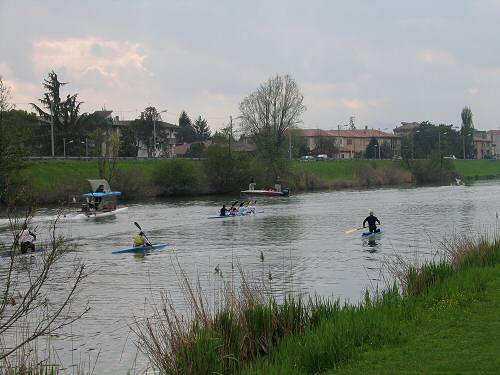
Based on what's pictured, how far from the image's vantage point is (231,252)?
1336 inches

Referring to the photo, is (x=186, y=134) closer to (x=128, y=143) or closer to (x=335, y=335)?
(x=128, y=143)

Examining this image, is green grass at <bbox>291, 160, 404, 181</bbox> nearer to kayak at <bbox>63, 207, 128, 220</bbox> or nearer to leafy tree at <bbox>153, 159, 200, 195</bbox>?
leafy tree at <bbox>153, 159, 200, 195</bbox>

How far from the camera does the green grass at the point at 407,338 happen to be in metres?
10.3

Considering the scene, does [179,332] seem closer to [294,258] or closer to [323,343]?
[323,343]

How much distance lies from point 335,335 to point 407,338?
1464 mm

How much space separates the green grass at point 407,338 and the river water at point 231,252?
377 centimetres

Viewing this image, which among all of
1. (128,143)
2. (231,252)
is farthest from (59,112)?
(231,252)

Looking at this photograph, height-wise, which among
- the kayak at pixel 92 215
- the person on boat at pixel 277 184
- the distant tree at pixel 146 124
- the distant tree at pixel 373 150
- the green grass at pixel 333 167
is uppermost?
the distant tree at pixel 146 124

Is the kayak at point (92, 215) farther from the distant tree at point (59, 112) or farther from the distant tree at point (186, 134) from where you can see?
the distant tree at point (186, 134)

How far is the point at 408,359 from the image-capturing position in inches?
424

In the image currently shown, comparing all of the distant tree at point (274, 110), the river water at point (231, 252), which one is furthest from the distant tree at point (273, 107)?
the river water at point (231, 252)

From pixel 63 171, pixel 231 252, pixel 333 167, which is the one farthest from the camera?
pixel 333 167

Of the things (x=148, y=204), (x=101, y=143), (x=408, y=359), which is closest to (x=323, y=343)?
(x=408, y=359)

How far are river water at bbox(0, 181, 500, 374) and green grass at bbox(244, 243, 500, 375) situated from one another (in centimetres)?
377
